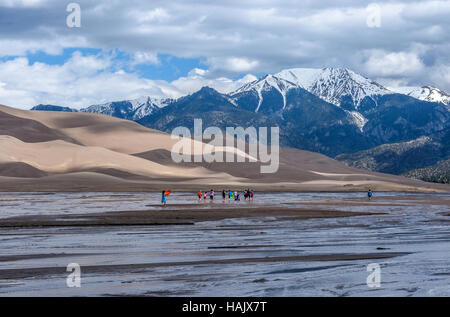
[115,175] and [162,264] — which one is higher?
[115,175]

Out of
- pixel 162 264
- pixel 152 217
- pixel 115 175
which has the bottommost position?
pixel 152 217

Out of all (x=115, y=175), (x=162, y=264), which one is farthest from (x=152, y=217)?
(x=115, y=175)

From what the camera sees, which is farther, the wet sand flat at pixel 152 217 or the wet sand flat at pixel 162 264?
the wet sand flat at pixel 152 217

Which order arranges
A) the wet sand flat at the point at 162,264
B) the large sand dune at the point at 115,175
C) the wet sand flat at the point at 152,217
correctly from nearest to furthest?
1. the wet sand flat at the point at 162,264
2. the wet sand flat at the point at 152,217
3. the large sand dune at the point at 115,175

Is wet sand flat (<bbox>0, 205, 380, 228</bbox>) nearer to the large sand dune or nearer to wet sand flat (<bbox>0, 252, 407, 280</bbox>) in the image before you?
wet sand flat (<bbox>0, 252, 407, 280</bbox>)

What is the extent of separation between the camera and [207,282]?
2066 cm

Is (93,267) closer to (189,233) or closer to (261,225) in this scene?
(189,233)

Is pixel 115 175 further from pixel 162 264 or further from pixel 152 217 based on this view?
pixel 162 264

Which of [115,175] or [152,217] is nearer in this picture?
[152,217]

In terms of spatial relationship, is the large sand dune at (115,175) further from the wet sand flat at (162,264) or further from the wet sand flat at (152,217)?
the wet sand flat at (162,264)

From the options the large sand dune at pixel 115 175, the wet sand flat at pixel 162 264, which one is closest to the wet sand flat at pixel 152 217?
the wet sand flat at pixel 162 264
